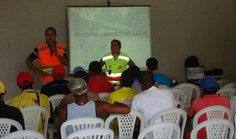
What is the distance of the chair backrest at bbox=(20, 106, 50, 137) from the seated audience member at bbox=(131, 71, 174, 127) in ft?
3.28

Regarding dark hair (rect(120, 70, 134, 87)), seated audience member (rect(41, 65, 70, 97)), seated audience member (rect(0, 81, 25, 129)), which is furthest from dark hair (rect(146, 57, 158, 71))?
seated audience member (rect(0, 81, 25, 129))

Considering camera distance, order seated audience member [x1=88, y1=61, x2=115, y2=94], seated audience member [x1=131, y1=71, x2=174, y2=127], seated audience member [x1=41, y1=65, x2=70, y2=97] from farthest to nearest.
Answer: seated audience member [x1=88, y1=61, x2=115, y2=94] < seated audience member [x1=41, y1=65, x2=70, y2=97] < seated audience member [x1=131, y1=71, x2=174, y2=127]

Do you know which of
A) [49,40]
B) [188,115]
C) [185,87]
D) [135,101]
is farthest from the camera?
[49,40]

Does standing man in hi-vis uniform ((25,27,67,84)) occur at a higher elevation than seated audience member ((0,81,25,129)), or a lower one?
higher

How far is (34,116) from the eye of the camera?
14.1ft

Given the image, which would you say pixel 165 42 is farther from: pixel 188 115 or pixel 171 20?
pixel 188 115

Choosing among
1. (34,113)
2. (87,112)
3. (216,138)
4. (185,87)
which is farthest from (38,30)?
(216,138)

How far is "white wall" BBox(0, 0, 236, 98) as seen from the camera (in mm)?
8016

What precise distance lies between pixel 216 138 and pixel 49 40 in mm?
3714

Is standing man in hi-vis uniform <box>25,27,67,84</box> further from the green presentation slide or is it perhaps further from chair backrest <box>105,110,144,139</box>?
chair backrest <box>105,110,144,139</box>

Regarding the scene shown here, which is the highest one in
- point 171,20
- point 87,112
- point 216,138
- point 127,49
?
point 171,20

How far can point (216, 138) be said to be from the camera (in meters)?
3.79

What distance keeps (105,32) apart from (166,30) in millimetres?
1441

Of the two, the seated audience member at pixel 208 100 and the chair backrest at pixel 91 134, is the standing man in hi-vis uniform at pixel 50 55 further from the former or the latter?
the chair backrest at pixel 91 134
